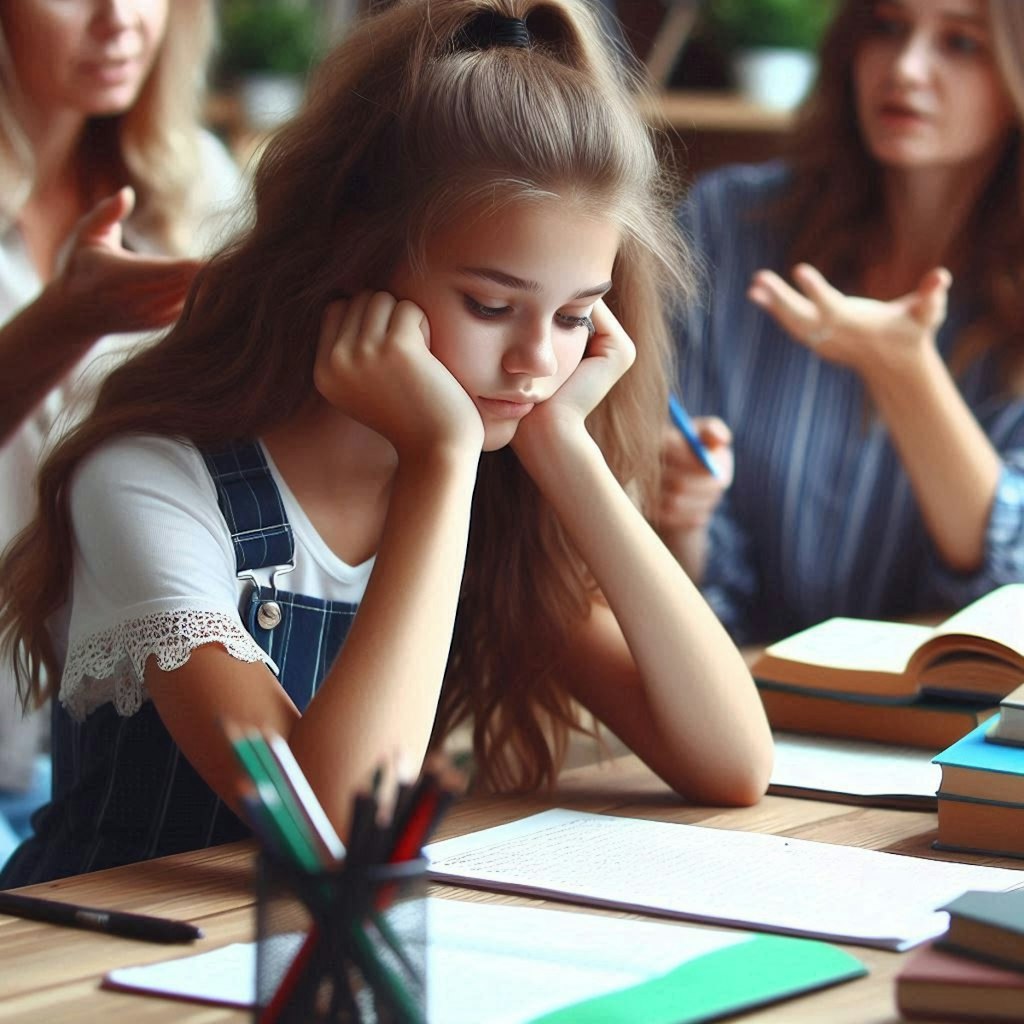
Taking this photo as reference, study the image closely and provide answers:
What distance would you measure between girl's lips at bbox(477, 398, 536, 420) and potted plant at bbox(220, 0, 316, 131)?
6.82 ft

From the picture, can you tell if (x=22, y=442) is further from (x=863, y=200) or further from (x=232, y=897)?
(x=863, y=200)

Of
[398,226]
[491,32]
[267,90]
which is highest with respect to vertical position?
[267,90]

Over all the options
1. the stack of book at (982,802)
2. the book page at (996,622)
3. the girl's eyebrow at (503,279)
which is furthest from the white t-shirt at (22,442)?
the stack of book at (982,802)

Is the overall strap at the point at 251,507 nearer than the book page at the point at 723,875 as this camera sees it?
No

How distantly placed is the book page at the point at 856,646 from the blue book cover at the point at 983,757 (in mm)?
212

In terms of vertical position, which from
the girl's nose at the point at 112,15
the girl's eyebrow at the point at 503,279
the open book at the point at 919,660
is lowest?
the open book at the point at 919,660

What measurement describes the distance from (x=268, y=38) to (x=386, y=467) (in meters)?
2.05

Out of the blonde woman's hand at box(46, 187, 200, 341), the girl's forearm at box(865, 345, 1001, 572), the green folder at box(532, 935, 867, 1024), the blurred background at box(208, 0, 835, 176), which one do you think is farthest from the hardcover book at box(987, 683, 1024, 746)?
the blurred background at box(208, 0, 835, 176)

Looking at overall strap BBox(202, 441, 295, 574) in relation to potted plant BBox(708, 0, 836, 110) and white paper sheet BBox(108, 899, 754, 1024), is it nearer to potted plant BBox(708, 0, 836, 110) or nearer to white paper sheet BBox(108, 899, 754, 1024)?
white paper sheet BBox(108, 899, 754, 1024)

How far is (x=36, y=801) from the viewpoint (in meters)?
1.86

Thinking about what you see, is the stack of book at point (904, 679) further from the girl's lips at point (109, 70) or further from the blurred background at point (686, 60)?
the blurred background at point (686, 60)

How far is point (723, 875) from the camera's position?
3.31ft

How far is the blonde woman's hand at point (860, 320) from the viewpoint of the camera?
77.5 inches

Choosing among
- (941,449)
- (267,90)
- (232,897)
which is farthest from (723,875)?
(267,90)
